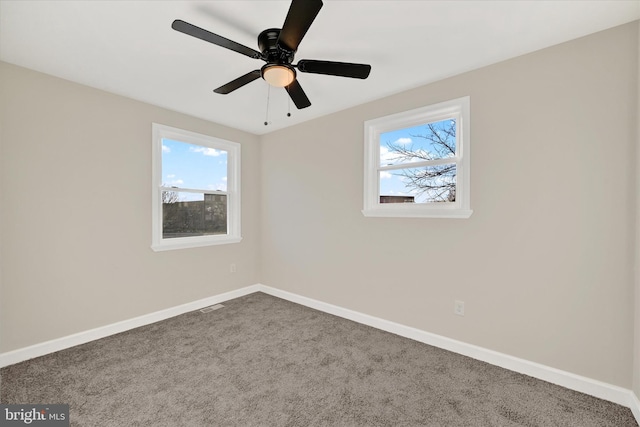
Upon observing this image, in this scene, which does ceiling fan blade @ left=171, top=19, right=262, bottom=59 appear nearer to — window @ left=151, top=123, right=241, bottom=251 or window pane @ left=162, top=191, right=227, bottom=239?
window @ left=151, top=123, right=241, bottom=251

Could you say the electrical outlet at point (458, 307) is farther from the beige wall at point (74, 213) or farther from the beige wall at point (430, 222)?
the beige wall at point (74, 213)

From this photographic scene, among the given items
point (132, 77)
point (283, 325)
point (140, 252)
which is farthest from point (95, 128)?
point (283, 325)

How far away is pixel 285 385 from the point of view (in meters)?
1.96

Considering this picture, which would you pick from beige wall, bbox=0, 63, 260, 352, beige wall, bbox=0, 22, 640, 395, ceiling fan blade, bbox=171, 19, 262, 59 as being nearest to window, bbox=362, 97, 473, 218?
beige wall, bbox=0, 22, 640, 395

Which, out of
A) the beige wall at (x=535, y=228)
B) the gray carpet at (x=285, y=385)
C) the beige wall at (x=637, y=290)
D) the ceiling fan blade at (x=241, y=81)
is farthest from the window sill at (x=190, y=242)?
the beige wall at (x=637, y=290)

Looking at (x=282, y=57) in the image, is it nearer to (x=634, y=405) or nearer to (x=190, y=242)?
(x=190, y=242)

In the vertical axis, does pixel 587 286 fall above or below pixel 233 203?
below

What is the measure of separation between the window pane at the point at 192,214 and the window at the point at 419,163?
2.12 meters

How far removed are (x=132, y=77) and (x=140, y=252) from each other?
1.78 metres

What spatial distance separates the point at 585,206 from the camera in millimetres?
1869

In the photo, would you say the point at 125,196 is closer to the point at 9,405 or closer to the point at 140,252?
the point at 140,252

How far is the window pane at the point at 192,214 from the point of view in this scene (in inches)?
129

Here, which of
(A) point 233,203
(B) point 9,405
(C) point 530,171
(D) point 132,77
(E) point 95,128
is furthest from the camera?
(A) point 233,203

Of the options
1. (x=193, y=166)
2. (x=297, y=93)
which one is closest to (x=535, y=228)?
(x=297, y=93)
